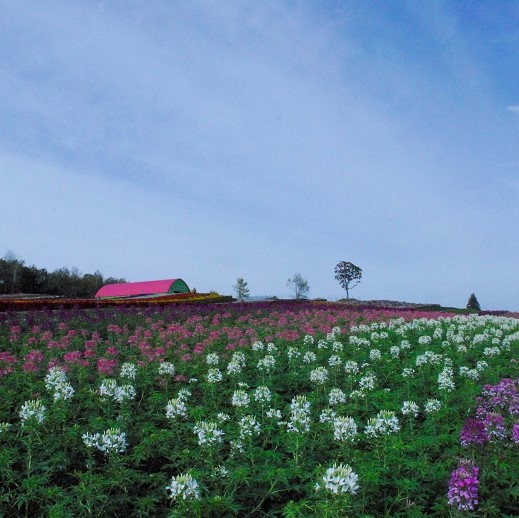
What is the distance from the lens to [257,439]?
5930mm

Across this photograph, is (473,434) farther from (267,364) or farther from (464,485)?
(267,364)

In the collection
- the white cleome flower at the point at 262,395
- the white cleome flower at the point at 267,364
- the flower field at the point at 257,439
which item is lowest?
the flower field at the point at 257,439

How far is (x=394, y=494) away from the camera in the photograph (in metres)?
4.69

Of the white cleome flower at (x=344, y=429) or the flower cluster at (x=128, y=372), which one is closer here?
the white cleome flower at (x=344, y=429)

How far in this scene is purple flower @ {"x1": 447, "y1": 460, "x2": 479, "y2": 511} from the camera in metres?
3.77

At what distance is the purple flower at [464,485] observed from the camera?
3770mm

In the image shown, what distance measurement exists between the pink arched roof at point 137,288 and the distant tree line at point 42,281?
5.36m

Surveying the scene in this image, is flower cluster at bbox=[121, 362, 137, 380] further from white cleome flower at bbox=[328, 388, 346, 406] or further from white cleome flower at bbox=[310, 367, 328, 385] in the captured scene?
white cleome flower at bbox=[328, 388, 346, 406]

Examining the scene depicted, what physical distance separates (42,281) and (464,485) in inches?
2101

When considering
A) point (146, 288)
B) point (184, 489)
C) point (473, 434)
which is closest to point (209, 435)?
point (184, 489)

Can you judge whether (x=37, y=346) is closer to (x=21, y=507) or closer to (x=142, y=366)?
(x=142, y=366)

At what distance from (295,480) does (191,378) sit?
3774 mm

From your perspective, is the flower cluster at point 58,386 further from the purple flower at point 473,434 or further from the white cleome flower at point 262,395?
the purple flower at point 473,434

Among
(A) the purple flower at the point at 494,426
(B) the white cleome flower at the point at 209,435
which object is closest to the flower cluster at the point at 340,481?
(B) the white cleome flower at the point at 209,435
